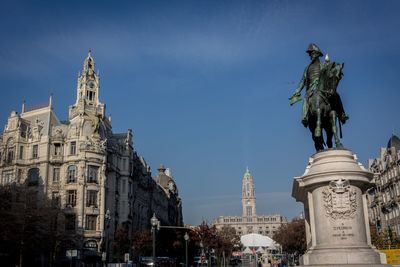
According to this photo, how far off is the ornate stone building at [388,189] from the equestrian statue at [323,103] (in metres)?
51.9

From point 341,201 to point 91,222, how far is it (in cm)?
5414

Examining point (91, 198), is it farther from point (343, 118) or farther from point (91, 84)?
point (343, 118)

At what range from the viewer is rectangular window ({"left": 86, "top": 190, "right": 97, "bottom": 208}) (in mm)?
64125

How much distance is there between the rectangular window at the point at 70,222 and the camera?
203ft

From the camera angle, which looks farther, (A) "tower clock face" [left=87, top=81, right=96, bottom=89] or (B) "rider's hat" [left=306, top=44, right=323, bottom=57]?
(A) "tower clock face" [left=87, top=81, right=96, bottom=89]

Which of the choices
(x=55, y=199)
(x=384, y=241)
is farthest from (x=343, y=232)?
(x=55, y=199)

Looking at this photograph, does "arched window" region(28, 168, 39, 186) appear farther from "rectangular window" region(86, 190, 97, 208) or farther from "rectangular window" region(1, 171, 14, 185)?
"rectangular window" region(86, 190, 97, 208)

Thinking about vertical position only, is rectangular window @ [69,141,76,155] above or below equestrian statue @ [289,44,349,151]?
above

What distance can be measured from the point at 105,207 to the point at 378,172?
44841 mm

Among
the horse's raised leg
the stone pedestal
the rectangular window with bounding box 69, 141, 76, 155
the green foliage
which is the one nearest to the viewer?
the stone pedestal

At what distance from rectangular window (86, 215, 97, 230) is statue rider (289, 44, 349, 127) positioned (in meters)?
51.5

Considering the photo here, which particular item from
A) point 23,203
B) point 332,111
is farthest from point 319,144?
point 23,203

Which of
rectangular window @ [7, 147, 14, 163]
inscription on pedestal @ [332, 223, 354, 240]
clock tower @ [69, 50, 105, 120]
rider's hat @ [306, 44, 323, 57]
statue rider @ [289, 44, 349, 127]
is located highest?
clock tower @ [69, 50, 105, 120]

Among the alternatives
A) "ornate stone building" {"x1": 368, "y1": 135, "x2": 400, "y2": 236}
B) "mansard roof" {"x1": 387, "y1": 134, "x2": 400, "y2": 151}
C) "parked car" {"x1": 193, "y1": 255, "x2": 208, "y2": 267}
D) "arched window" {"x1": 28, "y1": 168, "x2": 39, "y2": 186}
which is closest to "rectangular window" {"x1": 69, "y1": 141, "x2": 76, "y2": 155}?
"arched window" {"x1": 28, "y1": 168, "x2": 39, "y2": 186}
